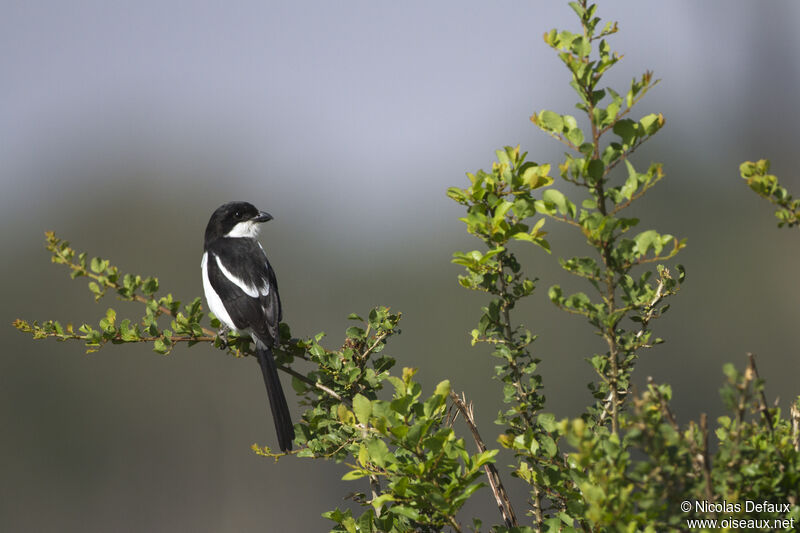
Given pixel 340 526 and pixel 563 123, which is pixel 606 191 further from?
pixel 340 526

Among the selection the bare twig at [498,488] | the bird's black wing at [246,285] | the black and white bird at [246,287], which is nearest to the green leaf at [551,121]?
the bare twig at [498,488]

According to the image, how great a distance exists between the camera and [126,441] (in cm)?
3306

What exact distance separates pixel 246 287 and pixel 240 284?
0.31 feet

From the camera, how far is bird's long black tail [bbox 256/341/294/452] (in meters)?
4.80

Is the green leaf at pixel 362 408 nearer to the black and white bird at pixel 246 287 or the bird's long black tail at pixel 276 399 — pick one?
the black and white bird at pixel 246 287

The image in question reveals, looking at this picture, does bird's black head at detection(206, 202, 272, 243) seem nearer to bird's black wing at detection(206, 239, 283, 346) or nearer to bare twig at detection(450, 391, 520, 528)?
bird's black wing at detection(206, 239, 283, 346)

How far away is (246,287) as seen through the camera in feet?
18.9

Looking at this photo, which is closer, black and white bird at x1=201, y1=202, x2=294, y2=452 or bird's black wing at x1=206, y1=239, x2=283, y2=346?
black and white bird at x1=201, y1=202, x2=294, y2=452

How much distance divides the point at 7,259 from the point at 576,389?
85.8 feet

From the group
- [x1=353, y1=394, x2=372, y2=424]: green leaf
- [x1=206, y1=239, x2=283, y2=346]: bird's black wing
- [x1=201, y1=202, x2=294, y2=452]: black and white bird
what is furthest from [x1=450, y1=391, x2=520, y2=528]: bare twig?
[x1=206, y1=239, x2=283, y2=346]: bird's black wing

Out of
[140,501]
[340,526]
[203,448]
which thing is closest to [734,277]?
[203,448]

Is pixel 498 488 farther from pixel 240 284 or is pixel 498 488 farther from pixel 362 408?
pixel 240 284

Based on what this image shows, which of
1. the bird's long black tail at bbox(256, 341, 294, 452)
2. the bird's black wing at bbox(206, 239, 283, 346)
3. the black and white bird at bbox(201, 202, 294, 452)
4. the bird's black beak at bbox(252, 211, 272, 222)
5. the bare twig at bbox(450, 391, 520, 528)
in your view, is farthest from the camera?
the bird's black beak at bbox(252, 211, 272, 222)

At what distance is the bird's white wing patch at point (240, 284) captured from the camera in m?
5.67
